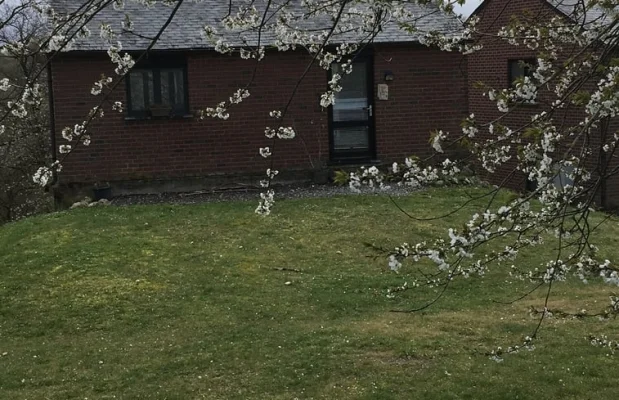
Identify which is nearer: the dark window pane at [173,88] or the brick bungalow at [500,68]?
the dark window pane at [173,88]

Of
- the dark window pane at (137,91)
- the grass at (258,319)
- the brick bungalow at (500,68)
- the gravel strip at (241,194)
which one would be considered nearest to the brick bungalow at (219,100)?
the dark window pane at (137,91)

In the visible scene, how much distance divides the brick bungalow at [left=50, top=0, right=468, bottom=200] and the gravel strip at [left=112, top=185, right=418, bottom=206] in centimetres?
28

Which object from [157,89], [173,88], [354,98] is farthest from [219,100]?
[354,98]

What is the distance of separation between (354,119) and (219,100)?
9.14 ft

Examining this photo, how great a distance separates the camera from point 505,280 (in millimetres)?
8805

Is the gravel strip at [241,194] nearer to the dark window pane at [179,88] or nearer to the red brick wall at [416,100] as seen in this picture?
the red brick wall at [416,100]

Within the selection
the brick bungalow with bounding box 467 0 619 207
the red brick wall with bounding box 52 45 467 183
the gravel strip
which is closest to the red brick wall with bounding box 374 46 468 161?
the red brick wall with bounding box 52 45 467 183

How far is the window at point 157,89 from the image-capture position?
44.5 feet

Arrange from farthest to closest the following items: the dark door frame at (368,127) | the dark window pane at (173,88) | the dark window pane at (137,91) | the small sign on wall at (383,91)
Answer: the dark door frame at (368,127)
the small sign on wall at (383,91)
the dark window pane at (173,88)
the dark window pane at (137,91)

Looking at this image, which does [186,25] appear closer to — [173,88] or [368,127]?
[173,88]

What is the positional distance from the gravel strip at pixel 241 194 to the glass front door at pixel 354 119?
1.15 m

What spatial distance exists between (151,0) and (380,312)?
410cm

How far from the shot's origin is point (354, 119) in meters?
14.7

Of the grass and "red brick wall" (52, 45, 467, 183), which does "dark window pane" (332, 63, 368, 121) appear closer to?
"red brick wall" (52, 45, 467, 183)
